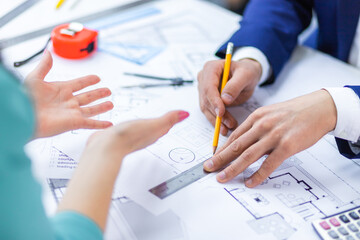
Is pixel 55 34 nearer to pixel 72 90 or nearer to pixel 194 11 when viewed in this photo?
pixel 72 90

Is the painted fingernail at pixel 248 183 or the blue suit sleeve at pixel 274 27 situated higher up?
the blue suit sleeve at pixel 274 27

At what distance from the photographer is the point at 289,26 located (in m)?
1.10

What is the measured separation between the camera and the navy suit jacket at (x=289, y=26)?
1.01 meters

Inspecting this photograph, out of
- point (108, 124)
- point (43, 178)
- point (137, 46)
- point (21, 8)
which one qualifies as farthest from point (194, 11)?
point (43, 178)

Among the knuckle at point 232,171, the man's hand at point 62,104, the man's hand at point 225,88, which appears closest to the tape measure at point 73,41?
the man's hand at point 62,104

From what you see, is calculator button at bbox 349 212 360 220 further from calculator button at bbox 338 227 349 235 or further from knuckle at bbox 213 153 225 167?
knuckle at bbox 213 153 225 167

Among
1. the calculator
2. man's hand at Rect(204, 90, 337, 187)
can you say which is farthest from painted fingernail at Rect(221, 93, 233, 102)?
the calculator

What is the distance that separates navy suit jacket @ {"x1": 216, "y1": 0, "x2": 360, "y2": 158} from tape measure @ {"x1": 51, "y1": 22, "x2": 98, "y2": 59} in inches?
13.3

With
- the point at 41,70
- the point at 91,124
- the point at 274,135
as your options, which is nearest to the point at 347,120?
the point at 274,135

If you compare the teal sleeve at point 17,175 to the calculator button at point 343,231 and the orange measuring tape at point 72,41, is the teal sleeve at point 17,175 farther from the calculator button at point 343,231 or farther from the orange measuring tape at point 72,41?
the orange measuring tape at point 72,41

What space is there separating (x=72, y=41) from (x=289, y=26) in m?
0.60

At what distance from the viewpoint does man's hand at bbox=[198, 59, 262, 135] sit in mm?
827

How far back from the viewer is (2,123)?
35cm

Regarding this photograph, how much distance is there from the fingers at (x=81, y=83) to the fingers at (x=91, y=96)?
3 cm
